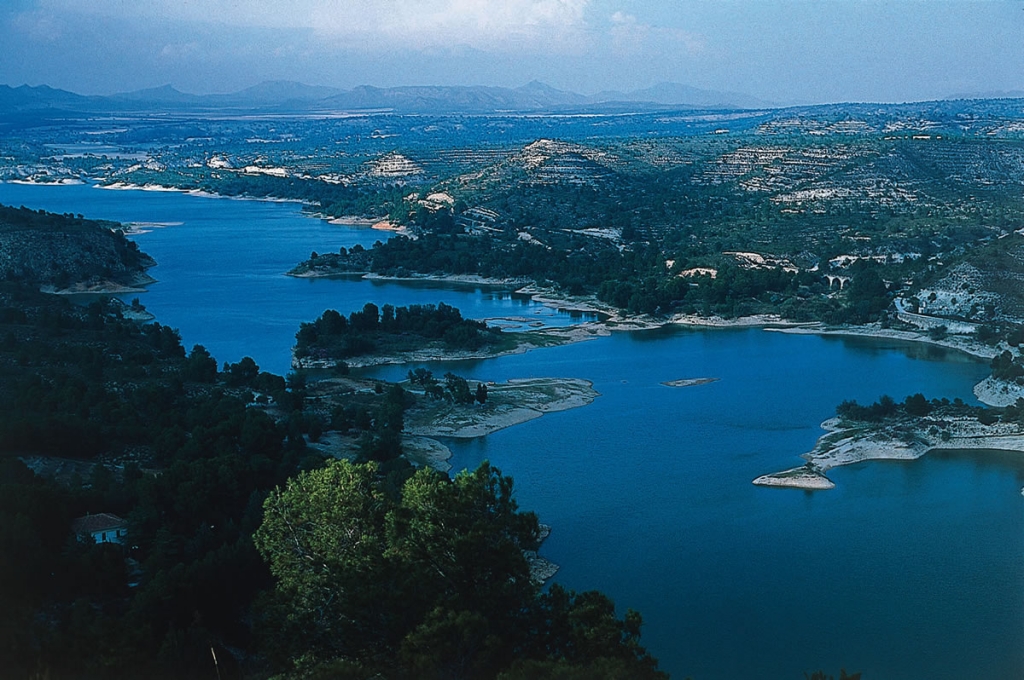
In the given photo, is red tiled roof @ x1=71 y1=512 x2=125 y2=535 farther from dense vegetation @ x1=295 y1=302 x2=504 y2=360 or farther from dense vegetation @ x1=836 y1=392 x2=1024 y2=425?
dense vegetation @ x1=295 y1=302 x2=504 y2=360

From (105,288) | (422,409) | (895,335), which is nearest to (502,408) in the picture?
(422,409)

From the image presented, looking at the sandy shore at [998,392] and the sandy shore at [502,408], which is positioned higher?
the sandy shore at [998,392]

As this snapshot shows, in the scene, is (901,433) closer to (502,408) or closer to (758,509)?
(758,509)

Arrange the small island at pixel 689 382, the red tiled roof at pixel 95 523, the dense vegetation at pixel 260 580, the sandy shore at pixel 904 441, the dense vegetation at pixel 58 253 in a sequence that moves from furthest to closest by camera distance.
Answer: the dense vegetation at pixel 58 253 → the small island at pixel 689 382 → the sandy shore at pixel 904 441 → the red tiled roof at pixel 95 523 → the dense vegetation at pixel 260 580

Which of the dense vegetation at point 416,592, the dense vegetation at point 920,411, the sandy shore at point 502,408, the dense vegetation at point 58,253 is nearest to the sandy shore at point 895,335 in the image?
the dense vegetation at point 920,411

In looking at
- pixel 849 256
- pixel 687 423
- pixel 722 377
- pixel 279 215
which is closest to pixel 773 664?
pixel 687 423

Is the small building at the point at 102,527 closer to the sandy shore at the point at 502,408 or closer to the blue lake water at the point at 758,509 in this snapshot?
the blue lake water at the point at 758,509

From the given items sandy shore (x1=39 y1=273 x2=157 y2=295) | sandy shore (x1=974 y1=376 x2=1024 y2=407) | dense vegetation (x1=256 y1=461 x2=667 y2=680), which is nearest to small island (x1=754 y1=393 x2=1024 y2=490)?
sandy shore (x1=974 y1=376 x2=1024 y2=407)
